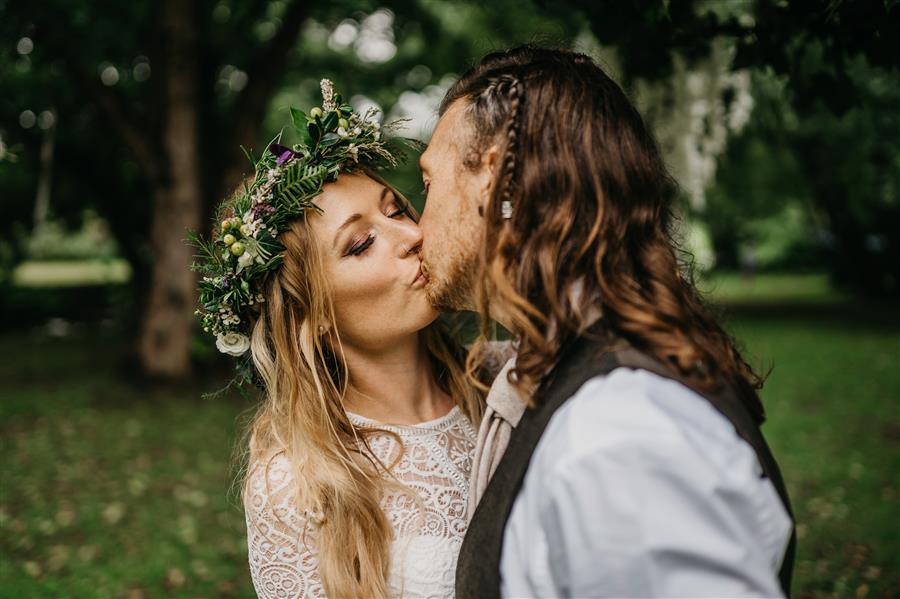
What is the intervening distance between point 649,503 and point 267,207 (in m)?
1.62

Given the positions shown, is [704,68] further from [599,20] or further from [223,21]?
[223,21]

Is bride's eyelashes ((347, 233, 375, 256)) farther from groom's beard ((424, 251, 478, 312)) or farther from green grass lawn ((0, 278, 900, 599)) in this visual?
green grass lawn ((0, 278, 900, 599))

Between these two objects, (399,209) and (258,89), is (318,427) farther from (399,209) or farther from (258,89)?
(258,89)

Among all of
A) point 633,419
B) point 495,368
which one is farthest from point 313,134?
point 633,419

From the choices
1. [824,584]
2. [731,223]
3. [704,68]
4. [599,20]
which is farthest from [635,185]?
[731,223]

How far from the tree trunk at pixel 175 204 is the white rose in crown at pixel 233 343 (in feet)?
26.4

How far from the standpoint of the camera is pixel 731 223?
19.0m

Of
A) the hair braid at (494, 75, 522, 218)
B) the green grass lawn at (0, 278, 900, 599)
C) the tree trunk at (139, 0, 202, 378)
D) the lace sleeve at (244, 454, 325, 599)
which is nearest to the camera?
the hair braid at (494, 75, 522, 218)

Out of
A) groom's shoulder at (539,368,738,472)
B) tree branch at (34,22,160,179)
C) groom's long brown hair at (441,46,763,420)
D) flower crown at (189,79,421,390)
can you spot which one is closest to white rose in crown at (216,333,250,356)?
flower crown at (189,79,421,390)

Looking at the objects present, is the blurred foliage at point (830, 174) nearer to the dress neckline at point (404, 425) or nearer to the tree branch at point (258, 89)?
the dress neckline at point (404, 425)

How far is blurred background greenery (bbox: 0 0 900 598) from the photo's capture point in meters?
3.84

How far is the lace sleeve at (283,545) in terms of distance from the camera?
7.55ft

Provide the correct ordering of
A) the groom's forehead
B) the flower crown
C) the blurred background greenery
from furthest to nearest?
1. the blurred background greenery
2. the flower crown
3. the groom's forehead

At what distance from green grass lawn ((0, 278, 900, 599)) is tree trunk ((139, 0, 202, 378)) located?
0.86 metres
